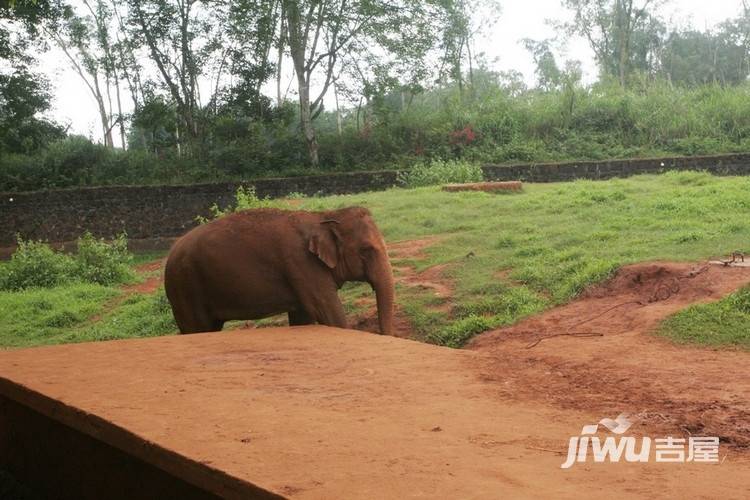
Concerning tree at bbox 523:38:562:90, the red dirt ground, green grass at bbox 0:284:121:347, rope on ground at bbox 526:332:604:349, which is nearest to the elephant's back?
the red dirt ground

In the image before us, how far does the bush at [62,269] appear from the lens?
605 inches

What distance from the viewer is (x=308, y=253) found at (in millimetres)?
7938

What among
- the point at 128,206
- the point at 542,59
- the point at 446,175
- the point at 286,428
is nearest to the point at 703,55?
the point at 542,59

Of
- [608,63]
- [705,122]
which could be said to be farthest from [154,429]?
[608,63]

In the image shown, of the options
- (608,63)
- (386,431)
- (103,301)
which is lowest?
(103,301)

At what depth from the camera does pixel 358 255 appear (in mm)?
8055

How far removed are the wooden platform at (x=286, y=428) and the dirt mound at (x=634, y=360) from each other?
0.32 metres

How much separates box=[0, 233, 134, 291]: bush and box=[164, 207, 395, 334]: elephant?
25.4 ft

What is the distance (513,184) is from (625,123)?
998 cm

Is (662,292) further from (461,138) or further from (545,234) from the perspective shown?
(461,138)

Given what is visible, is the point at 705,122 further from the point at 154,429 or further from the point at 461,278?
the point at 154,429

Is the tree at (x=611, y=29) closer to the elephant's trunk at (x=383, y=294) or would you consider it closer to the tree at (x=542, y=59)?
the tree at (x=542, y=59)

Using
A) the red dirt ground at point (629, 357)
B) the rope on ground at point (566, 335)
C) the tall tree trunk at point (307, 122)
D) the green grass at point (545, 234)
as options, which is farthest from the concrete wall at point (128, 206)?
the rope on ground at point (566, 335)

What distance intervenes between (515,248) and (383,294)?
11.2ft
